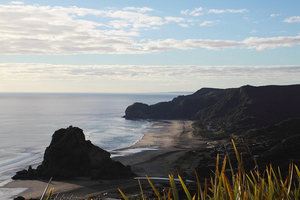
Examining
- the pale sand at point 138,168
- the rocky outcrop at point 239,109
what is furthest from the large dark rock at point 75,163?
the rocky outcrop at point 239,109

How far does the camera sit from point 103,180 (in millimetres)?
42031

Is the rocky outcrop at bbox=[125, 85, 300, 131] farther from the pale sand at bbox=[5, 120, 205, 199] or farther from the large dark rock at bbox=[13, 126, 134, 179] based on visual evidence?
the large dark rock at bbox=[13, 126, 134, 179]

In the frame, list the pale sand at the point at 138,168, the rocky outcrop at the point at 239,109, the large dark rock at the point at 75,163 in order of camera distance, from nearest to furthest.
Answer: the pale sand at the point at 138,168 < the large dark rock at the point at 75,163 < the rocky outcrop at the point at 239,109

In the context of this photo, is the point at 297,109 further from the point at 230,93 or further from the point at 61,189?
the point at 61,189

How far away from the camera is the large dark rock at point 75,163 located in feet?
145

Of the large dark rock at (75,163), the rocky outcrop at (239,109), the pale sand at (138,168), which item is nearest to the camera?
the pale sand at (138,168)

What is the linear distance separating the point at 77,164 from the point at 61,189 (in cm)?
750

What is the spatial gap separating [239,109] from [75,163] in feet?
291

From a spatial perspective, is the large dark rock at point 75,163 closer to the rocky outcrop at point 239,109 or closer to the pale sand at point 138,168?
the pale sand at point 138,168

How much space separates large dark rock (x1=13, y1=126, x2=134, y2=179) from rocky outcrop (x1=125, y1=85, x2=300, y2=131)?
205ft

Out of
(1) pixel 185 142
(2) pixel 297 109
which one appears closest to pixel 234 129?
(1) pixel 185 142

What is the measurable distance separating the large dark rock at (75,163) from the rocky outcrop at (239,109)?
205 feet

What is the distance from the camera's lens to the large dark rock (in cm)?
4425

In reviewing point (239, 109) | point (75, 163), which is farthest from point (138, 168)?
point (239, 109)
